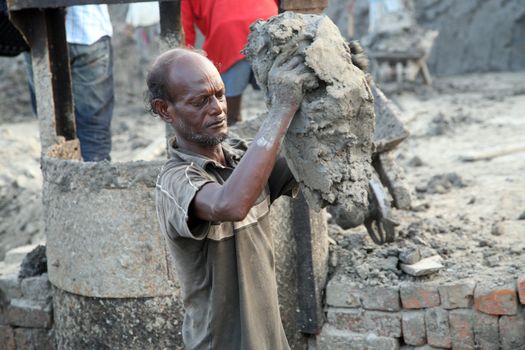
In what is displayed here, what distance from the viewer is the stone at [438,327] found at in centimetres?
359

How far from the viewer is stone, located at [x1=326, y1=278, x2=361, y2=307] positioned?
375cm

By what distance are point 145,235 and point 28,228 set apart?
3099 millimetres

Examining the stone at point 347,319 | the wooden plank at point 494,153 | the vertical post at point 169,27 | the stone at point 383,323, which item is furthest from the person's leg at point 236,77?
the wooden plank at point 494,153

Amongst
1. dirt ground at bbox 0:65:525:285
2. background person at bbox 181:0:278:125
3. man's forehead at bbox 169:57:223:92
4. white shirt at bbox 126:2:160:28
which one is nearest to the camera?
man's forehead at bbox 169:57:223:92

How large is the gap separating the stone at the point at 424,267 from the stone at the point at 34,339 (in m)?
2.09

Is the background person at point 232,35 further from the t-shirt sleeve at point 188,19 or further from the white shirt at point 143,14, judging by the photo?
the white shirt at point 143,14

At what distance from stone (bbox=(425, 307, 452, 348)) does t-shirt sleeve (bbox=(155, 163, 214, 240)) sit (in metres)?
1.74

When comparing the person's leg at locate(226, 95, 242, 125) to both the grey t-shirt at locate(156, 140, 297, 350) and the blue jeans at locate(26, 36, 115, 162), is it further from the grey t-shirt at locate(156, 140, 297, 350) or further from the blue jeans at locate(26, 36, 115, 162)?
the grey t-shirt at locate(156, 140, 297, 350)

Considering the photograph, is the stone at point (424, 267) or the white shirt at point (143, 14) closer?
the stone at point (424, 267)

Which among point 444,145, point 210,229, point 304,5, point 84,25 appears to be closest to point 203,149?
point 210,229

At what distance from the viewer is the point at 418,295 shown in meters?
3.61

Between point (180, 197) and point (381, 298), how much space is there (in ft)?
5.92

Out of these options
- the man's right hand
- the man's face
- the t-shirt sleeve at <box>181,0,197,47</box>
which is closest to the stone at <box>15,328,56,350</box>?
the t-shirt sleeve at <box>181,0,197,47</box>

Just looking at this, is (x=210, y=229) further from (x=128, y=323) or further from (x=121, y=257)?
(x=128, y=323)
